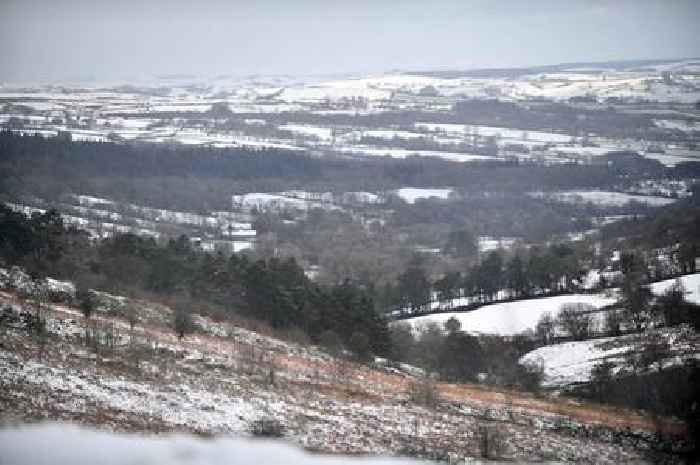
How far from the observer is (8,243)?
38.2 m

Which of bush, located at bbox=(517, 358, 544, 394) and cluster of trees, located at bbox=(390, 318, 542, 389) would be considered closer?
bush, located at bbox=(517, 358, 544, 394)

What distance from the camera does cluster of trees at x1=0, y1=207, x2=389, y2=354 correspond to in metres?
37.8

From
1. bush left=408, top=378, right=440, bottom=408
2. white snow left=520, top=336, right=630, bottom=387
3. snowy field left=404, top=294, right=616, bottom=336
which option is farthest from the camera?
snowy field left=404, top=294, right=616, bottom=336

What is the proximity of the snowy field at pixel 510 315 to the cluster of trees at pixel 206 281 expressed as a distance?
14314 mm

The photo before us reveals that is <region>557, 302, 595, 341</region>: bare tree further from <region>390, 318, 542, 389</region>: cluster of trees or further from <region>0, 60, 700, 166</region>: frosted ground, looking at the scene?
<region>0, 60, 700, 166</region>: frosted ground

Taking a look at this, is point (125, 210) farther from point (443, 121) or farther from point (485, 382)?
point (443, 121)

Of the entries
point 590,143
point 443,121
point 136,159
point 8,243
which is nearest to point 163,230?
point 136,159

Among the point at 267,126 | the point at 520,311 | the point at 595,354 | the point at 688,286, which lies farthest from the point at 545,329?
the point at 267,126

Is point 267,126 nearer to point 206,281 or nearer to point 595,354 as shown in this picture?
point 206,281

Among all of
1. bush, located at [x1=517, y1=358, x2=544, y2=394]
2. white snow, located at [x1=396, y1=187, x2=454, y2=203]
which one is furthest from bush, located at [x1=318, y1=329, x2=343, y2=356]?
white snow, located at [x1=396, y1=187, x2=454, y2=203]

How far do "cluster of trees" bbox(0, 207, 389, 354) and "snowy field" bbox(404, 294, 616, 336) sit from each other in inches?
564

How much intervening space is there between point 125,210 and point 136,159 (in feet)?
87.8

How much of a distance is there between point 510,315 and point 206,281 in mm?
25472

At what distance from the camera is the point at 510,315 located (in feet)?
195
